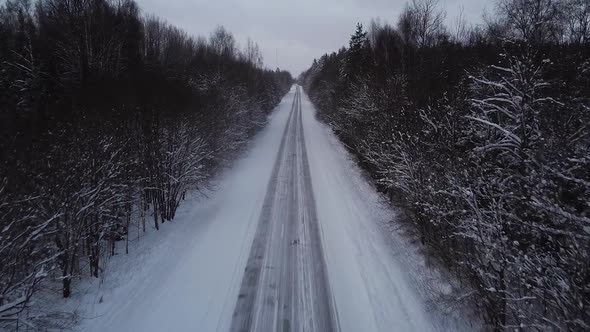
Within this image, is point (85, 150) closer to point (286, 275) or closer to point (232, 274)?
point (232, 274)

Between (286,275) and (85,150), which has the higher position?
(85,150)

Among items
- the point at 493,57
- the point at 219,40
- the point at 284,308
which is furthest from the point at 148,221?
the point at 219,40

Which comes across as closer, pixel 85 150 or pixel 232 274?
pixel 85 150

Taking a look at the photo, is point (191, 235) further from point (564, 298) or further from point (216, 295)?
point (564, 298)

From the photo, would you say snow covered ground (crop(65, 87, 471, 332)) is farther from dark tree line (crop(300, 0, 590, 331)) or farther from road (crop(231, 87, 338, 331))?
dark tree line (crop(300, 0, 590, 331))

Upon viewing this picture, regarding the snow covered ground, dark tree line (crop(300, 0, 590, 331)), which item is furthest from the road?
dark tree line (crop(300, 0, 590, 331))

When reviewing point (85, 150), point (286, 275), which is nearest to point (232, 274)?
point (286, 275)

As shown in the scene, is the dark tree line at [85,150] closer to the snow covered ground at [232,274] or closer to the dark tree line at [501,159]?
the snow covered ground at [232,274]
